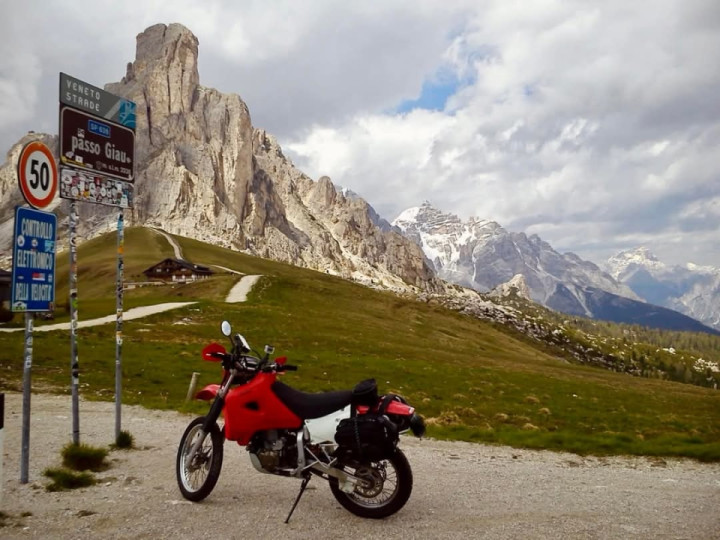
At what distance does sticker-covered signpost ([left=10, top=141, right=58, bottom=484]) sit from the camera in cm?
930

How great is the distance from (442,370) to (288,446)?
32108 mm

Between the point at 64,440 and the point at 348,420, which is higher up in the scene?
the point at 348,420

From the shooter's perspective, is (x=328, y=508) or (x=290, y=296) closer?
(x=328, y=508)

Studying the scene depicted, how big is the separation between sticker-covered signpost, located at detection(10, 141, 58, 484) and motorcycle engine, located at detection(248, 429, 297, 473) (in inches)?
177

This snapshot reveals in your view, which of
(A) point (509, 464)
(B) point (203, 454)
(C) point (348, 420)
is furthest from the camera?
(A) point (509, 464)

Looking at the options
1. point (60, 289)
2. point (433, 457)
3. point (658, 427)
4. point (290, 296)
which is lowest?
point (658, 427)

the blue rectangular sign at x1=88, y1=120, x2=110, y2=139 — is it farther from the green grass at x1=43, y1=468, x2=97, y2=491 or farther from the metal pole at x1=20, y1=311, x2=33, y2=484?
the green grass at x1=43, y1=468, x2=97, y2=491

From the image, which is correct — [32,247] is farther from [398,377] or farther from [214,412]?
[398,377]

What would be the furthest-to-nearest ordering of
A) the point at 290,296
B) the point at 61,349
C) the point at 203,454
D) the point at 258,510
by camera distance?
the point at 290,296, the point at 61,349, the point at 203,454, the point at 258,510

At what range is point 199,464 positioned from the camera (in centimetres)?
946

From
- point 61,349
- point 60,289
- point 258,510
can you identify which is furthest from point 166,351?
point 60,289

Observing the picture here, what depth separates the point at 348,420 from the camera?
8102 mm

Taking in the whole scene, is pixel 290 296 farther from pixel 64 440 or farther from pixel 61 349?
pixel 64 440

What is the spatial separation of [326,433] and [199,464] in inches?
110
